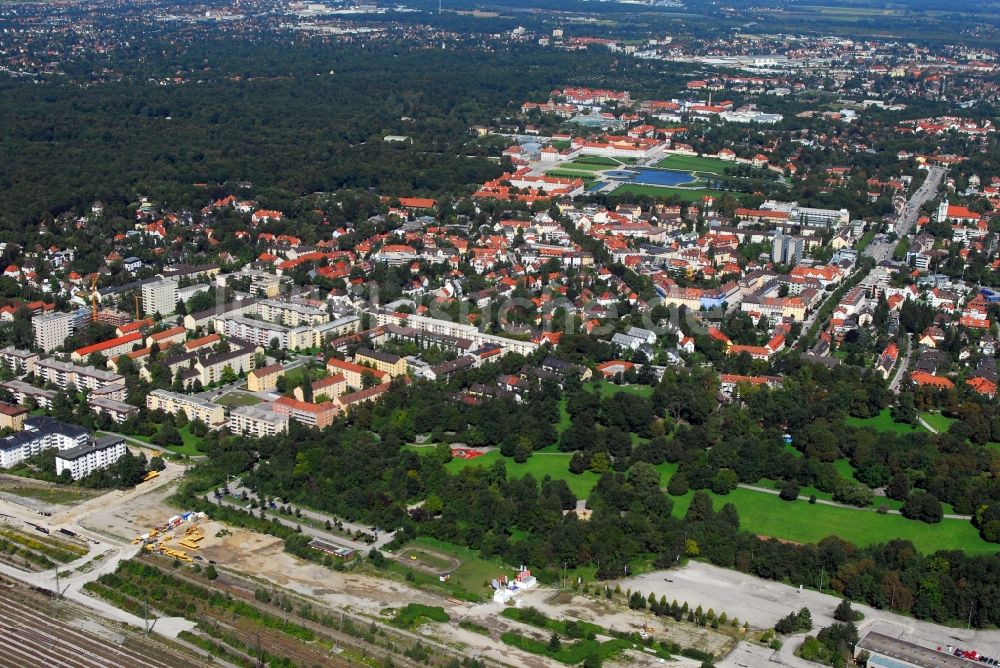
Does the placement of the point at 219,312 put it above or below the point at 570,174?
above

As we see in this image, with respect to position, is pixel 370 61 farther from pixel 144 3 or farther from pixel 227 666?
pixel 227 666

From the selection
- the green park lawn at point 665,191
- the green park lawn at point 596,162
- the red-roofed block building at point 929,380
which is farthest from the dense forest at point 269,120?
the red-roofed block building at point 929,380

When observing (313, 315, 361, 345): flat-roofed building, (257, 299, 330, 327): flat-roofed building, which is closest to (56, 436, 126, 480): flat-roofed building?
(313, 315, 361, 345): flat-roofed building

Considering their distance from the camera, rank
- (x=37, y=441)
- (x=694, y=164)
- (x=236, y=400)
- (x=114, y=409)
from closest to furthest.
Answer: (x=37, y=441), (x=114, y=409), (x=236, y=400), (x=694, y=164)

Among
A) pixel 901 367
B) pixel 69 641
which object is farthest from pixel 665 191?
pixel 69 641

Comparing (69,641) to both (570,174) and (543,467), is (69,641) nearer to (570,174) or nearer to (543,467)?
(543,467)

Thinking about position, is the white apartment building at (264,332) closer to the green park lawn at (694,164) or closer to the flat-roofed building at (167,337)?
the flat-roofed building at (167,337)

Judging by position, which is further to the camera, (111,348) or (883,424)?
(111,348)

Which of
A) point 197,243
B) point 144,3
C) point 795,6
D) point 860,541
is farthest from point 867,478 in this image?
point 795,6
